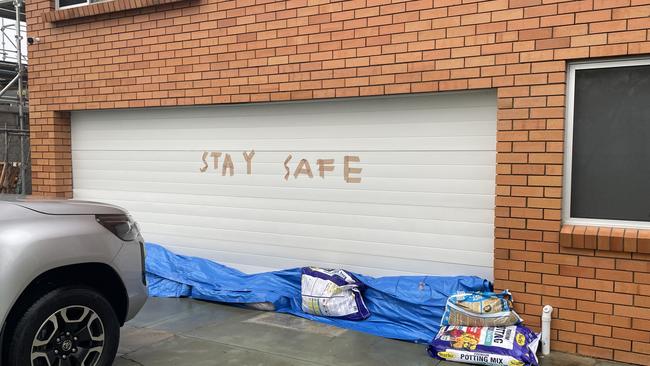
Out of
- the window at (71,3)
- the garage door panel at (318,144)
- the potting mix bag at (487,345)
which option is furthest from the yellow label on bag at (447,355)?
the window at (71,3)

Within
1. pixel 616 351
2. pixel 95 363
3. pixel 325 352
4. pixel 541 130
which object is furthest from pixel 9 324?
pixel 616 351

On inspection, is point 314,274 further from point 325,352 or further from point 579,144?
point 579,144

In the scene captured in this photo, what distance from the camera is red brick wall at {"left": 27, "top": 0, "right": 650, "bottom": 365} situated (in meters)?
4.25

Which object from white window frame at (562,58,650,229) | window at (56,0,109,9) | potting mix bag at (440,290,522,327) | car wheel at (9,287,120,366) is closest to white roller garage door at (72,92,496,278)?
potting mix bag at (440,290,522,327)

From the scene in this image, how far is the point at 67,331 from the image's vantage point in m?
3.59

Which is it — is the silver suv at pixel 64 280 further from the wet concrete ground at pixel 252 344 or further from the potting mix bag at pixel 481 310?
the potting mix bag at pixel 481 310

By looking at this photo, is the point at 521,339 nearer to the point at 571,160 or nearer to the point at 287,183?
the point at 571,160

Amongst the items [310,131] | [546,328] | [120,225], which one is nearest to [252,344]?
[120,225]

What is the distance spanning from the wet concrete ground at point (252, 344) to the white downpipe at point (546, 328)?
0.25 feet

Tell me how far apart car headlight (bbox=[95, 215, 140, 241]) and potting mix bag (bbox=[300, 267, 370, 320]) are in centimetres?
181

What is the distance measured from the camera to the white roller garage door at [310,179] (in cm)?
503

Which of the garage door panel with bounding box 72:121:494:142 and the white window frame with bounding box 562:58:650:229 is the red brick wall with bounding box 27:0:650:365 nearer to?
the white window frame with bounding box 562:58:650:229

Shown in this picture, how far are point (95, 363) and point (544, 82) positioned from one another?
12.5 ft

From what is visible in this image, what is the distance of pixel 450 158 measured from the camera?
5.06 metres
